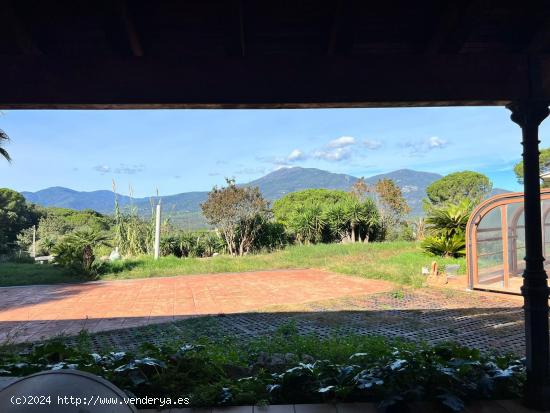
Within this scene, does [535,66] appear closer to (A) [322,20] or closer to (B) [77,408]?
(A) [322,20]

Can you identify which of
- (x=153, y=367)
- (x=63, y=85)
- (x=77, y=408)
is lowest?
(x=153, y=367)

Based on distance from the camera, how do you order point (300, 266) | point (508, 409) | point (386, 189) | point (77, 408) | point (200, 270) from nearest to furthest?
point (77, 408)
point (508, 409)
point (200, 270)
point (300, 266)
point (386, 189)

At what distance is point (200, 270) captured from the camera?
11859 millimetres

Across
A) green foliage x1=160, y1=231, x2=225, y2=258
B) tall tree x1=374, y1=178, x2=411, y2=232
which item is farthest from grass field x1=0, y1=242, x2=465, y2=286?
tall tree x1=374, y1=178, x2=411, y2=232

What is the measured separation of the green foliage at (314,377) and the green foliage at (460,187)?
21949 millimetres

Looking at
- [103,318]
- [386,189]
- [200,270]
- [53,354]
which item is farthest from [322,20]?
[386,189]

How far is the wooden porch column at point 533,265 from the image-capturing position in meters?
2.54

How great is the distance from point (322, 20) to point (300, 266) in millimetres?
10723

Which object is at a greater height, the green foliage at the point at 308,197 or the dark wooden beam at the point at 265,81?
the green foliage at the point at 308,197

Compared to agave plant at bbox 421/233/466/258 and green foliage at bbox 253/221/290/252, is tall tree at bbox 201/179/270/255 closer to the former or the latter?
green foliage at bbox 253/221/290/252

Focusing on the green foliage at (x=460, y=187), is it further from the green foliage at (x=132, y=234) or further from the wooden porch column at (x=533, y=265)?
the wooden porch column at (x=533, y=265)

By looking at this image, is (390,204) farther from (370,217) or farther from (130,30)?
(130,30)

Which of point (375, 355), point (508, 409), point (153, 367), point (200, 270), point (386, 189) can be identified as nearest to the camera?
point (508, 409)

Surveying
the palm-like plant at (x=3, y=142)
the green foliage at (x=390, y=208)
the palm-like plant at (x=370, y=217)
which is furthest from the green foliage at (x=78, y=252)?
the green foliage at (x=390, y=208)
